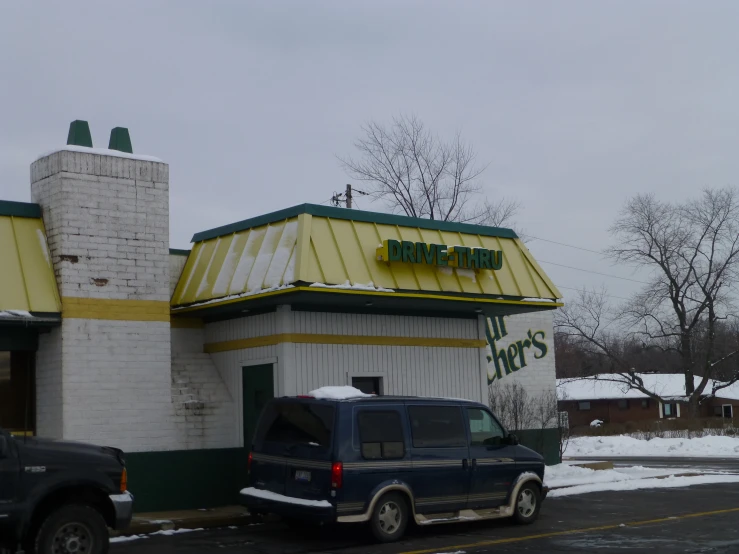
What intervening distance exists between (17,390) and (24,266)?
7.24 feet

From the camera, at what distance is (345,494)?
12203mm

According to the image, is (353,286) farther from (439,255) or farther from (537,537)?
(537,537)

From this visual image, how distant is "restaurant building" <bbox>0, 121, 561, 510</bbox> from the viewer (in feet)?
50.2

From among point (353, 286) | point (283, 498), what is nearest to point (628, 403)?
point (353, 286)

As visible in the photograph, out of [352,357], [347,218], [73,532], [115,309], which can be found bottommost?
[73,532]

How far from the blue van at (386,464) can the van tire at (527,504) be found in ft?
0.05

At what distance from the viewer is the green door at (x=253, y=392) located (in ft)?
54.1

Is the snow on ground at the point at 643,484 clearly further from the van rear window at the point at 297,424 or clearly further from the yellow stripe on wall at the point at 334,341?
the van rear window at the point at 297,424

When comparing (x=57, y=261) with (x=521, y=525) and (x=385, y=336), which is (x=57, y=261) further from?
(x=521, y=525)

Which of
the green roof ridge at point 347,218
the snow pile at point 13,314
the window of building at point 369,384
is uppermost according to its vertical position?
the green roof ridge at point 347,218

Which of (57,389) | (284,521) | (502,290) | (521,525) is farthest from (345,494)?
(502,290)

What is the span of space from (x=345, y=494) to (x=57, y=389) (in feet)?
18.6

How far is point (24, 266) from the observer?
15141mm

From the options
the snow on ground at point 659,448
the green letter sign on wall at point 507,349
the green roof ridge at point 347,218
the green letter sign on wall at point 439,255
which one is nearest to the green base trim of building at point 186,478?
the green roof ridge at point 347,218
